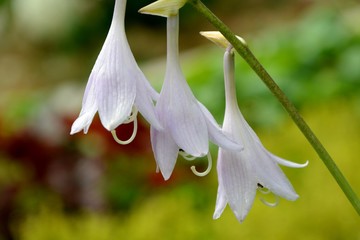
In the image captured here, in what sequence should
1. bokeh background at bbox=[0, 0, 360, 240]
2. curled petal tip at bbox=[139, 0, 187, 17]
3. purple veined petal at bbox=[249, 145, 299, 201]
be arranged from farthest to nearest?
bokeh background at bbox=[0, 0, 360, 240] < purple veined petal at bbox=[249, 145, 299, 201] < curled petal tip at bbox=[139, 0, 187, 17]

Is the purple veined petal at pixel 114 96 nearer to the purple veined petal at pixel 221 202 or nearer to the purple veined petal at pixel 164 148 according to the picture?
the purple veined petal at pixel 164 148

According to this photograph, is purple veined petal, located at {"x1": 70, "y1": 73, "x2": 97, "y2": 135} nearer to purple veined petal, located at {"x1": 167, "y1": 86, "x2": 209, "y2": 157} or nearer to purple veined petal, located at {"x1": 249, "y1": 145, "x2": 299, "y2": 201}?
purple veined petal, located at {"x1": 167, "y1": 86, "x2": 209, "y2": 157}

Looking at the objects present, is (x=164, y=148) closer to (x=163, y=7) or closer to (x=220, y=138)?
(x=220, y=138)

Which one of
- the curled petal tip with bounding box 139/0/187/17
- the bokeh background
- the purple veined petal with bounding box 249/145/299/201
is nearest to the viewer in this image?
the curled petal tip with bounding box 139/0/187/17

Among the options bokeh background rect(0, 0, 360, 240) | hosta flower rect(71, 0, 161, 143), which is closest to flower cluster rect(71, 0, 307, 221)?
hosta flower rect(71, 0, 161, 143)

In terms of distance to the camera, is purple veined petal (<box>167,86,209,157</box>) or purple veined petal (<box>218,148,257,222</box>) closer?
purple veined petal (<box>167,86,209,157</box>)

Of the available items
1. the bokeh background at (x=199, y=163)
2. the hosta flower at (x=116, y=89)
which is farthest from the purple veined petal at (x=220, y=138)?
the bokeh background at (x=199, y=163)

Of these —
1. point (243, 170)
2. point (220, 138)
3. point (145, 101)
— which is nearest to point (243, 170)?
point (243, 170)

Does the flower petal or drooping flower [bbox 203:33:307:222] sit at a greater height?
the flower petal
